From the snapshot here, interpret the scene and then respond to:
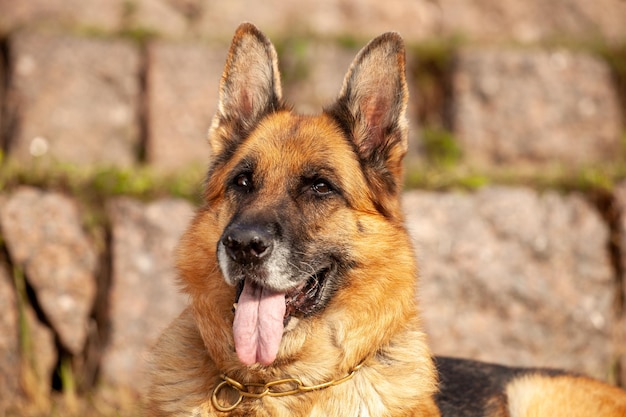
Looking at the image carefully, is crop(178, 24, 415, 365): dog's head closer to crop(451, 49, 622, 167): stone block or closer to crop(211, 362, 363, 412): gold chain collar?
crop(211, 362, 363, 412): gold chain collar

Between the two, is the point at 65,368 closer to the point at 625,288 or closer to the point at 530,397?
the point at 530,397

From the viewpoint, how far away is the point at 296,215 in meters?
3.94

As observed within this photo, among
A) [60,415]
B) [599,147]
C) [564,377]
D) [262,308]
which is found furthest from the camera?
[599,147]

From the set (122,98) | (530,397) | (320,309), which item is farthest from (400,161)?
(122,98)

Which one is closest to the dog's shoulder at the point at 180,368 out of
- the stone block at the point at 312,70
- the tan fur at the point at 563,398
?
the tan fur at the point at 563,398

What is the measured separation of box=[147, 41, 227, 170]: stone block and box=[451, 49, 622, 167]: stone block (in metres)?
2.83

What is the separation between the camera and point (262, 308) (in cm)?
376

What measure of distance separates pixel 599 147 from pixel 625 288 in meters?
2.06

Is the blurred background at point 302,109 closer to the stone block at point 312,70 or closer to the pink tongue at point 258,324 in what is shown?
the stone block at point 312,70

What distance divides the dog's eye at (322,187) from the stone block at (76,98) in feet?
12.9

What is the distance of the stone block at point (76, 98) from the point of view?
757 centimetres

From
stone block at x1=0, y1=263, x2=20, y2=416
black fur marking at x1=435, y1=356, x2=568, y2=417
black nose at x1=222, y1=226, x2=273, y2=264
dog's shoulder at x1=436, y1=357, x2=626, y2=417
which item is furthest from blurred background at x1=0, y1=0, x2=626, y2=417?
black nose at x1=222, y1=226, x2=273, y2=264

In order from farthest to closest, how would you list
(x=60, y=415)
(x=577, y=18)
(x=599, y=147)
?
1. (x=577, y=18)
2. (x=599, y=147)
3. (x=60, y=415)

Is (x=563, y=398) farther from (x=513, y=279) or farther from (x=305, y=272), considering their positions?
(x=513, y=279)
